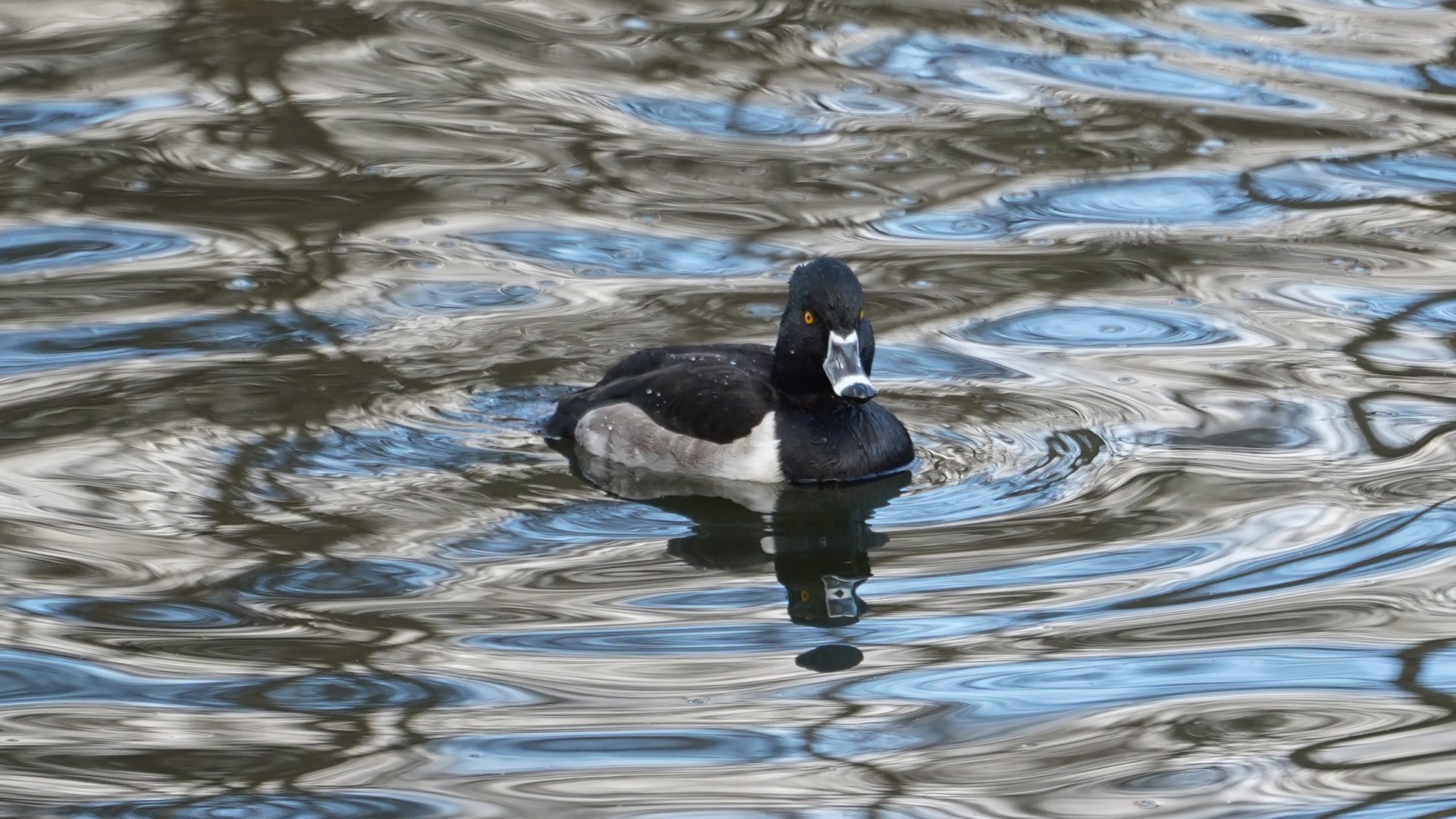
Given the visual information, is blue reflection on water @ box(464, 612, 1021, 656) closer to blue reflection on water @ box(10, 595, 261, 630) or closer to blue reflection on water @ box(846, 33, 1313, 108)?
blue reflection on water @ box(10, 595, 261, 630)

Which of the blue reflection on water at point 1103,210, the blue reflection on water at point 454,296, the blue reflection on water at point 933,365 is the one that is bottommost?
the blue reflection on water at point 933,365

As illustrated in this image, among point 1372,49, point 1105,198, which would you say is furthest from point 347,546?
point 1372,49

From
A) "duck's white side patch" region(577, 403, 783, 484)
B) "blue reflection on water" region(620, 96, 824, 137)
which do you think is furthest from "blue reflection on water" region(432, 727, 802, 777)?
"blue reflection on water" region(620, 96, 824, 137)

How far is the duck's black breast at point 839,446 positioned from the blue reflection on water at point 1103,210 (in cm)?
281

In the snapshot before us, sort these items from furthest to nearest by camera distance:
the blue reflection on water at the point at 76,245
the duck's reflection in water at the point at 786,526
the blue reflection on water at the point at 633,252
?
the blue reflection on water at the point at 633,252 → the blue reflection on water at the point at 76,245 → the duck's reflection in water at the point at 786,526

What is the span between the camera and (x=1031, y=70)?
44.7 feet

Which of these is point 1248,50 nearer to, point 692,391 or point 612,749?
point 692,391

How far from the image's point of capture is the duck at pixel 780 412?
8.09 m

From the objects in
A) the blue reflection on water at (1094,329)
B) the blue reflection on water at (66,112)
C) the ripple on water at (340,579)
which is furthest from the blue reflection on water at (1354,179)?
the blue reflection on water at (66,112)

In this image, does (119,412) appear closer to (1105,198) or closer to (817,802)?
(817,802)

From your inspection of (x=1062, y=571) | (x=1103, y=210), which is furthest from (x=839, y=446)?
(x=1103, y=210)

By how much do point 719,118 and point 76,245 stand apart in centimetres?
403

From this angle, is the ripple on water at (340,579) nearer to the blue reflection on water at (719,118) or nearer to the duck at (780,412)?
the duck at (780,412)

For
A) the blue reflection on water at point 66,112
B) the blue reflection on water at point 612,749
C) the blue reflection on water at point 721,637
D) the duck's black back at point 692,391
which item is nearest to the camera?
the blue reflection on water at point 612,749
